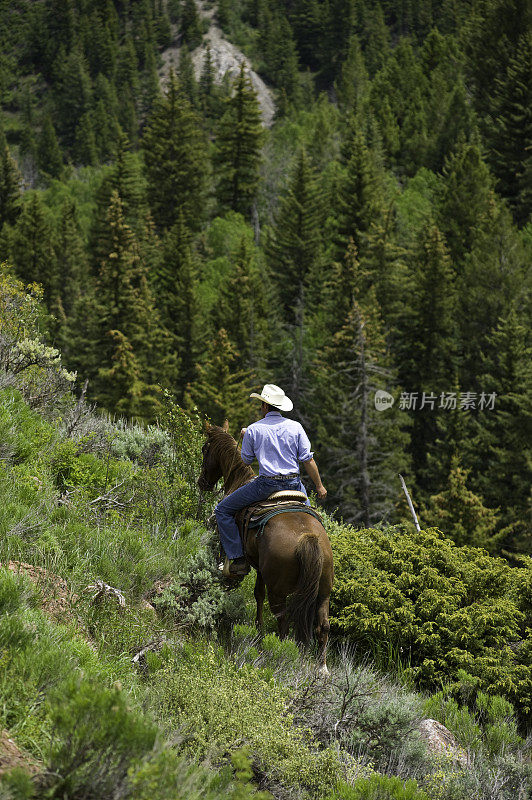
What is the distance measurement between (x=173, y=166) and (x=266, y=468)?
5789cm

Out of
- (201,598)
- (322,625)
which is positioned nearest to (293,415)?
(201,598)

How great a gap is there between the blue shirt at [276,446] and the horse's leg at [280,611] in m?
1.16

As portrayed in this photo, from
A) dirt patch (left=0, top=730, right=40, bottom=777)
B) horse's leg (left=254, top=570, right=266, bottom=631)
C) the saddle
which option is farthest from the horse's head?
dirt patch (left=0, top=730, right=40, bottom=777)

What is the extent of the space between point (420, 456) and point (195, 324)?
1615 centimetres

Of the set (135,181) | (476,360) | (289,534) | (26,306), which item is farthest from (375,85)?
(289,534)

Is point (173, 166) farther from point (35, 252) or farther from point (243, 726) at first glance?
point (243, 726)

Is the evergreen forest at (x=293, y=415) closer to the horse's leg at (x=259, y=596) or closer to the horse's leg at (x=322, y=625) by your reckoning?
the horse's leg at (x=259, y=596)

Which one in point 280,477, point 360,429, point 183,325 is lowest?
point 183,325

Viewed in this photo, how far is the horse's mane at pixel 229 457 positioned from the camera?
293 inches

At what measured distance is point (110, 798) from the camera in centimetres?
294

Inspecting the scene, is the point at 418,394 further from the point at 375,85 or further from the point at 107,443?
the point at 375,85

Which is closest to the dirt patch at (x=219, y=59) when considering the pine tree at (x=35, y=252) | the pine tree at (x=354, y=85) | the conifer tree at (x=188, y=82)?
the conifer tree at (x=188, y=82)

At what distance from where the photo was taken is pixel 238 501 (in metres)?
6.91

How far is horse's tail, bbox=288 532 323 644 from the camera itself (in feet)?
19.8
